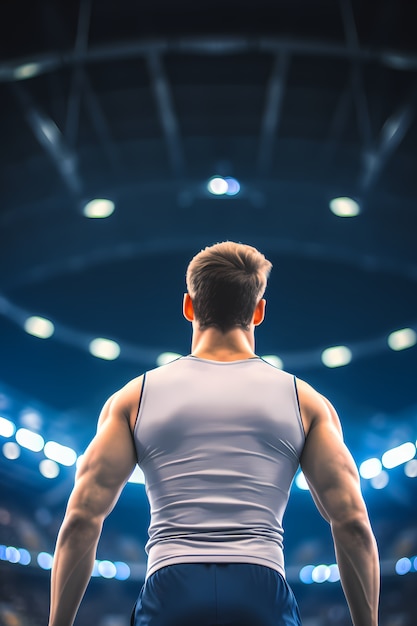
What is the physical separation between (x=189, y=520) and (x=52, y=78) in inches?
392

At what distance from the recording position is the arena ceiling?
1017cm

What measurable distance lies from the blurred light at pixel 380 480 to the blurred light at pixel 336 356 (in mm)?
3944

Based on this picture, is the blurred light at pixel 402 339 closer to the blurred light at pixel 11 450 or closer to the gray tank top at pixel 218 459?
the blurred light at pixel 11 450

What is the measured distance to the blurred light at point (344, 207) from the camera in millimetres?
13656

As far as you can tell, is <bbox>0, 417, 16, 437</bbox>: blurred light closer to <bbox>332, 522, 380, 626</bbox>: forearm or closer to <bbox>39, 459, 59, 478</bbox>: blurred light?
<bbox>39, 459, 59, 478</bbox>: blurred light

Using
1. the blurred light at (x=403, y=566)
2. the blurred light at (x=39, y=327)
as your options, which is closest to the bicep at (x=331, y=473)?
the blurred light at (x=39, y=327)

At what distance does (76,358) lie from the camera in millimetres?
21766

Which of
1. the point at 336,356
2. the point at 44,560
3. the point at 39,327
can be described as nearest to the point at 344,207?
the point at 336,356

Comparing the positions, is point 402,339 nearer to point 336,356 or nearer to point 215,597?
point 336,356

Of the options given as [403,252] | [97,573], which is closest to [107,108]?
[403,252]

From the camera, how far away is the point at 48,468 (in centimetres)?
2220

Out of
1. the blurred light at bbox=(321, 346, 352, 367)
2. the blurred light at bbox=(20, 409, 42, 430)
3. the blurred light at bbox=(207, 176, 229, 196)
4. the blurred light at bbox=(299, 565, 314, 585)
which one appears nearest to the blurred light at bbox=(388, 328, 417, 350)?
the blurred light at bbox=(321, 346, 352, 367)

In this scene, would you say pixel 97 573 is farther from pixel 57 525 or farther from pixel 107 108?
pixel 107 108

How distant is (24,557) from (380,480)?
10.7 meters
